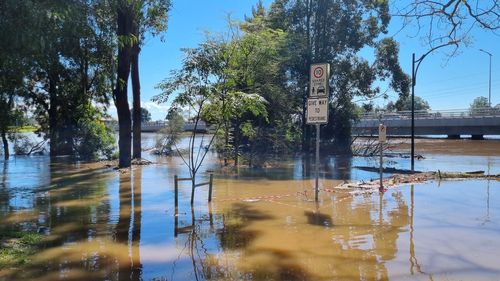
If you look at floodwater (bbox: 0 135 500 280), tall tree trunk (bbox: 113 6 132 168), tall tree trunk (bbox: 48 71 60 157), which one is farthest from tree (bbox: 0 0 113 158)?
floodwater (bbox: 0 135 500 280)

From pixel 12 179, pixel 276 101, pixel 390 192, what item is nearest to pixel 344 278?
pixel 390 192

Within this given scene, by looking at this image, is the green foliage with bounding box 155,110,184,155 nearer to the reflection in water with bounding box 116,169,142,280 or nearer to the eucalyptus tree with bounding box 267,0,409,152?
the eucalyptus tree with bounding box 267,0,409,152

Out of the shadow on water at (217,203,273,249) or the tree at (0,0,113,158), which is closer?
the tree at (0,0,113,158)

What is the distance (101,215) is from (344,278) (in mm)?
6688

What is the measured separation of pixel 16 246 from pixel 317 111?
7305mm

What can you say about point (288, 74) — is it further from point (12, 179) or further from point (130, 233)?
point (130, 233)

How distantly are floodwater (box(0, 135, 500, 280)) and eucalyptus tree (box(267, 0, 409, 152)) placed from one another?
20391mm

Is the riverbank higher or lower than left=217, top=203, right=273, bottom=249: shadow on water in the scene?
higher

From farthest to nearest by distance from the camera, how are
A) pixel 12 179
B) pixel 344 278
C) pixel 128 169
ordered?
pixel 128 169 < pixel 12 179 < pixel 344 278

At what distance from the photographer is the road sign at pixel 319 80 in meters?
11.6

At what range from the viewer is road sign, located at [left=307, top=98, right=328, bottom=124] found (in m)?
11.7

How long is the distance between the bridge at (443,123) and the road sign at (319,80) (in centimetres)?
3624

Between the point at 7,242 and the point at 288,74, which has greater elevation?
the point at 288,74

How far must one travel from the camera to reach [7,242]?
317 inches
